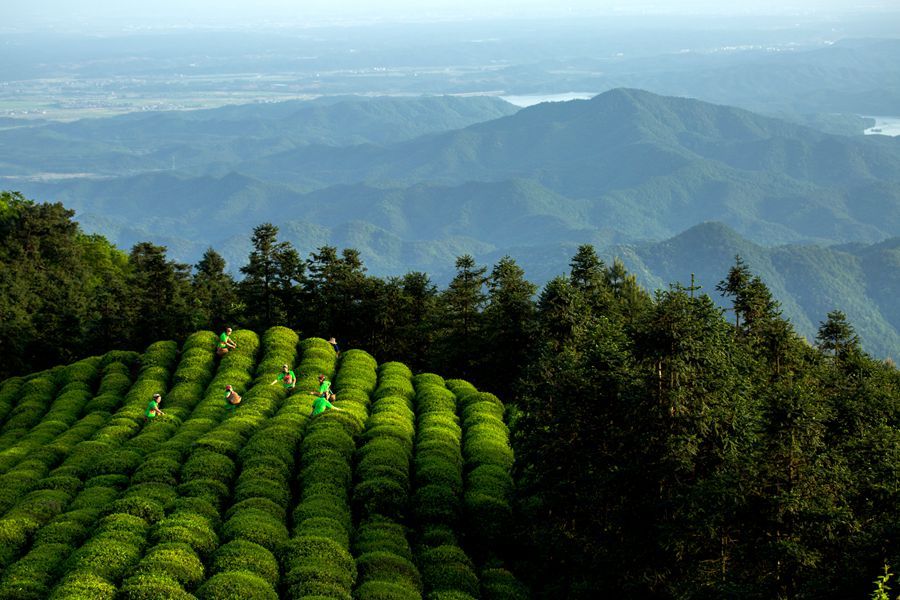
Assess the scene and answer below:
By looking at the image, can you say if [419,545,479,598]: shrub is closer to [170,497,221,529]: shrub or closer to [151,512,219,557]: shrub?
[151,512,219,557]: shrub

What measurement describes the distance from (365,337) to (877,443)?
140ft

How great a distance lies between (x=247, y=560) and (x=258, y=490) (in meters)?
5.84

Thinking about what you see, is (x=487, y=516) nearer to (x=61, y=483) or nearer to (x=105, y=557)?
(x=105, y=557)

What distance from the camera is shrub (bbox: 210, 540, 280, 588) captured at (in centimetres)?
2628

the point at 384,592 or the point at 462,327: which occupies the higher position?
the point at 384,592

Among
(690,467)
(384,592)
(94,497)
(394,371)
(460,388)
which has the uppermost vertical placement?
(690,467)

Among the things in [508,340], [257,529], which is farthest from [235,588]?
[508,340]

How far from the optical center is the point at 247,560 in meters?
26.6

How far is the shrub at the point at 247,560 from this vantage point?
86.2 ft

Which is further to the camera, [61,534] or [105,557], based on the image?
[61,534]

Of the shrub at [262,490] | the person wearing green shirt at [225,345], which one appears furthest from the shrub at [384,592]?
the person wearing green shirt at [225,345]

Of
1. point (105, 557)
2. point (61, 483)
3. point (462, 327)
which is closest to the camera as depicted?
point (105, 557)

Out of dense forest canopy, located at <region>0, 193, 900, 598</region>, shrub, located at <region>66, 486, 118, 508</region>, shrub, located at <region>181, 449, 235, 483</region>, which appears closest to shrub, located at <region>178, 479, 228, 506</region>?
shrub, located at <region>181, 449, 235, 483</region>

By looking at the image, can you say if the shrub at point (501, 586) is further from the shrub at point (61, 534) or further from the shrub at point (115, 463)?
the shrub at point (115, 463)
